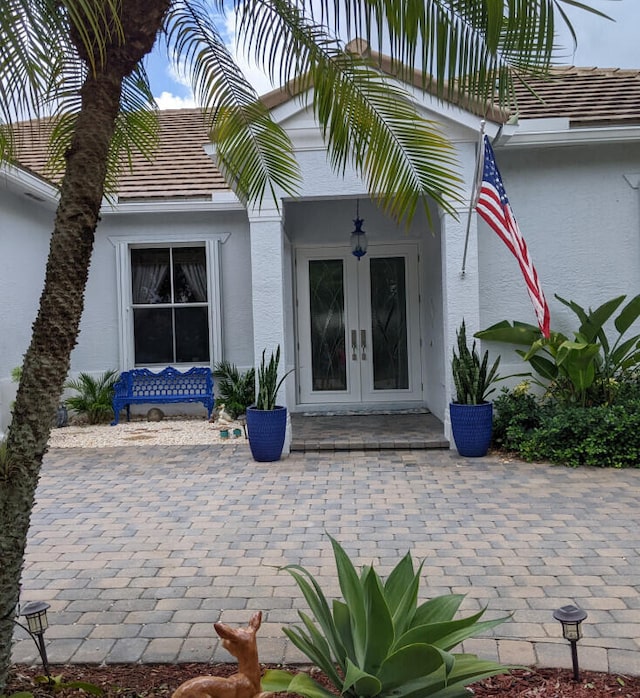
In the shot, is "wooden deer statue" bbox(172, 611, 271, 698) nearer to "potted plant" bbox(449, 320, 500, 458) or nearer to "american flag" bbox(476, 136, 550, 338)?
"american flag" bbox(476, 136, 550, 338)

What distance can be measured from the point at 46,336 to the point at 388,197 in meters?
2.29

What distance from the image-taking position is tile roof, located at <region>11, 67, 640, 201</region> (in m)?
8.02

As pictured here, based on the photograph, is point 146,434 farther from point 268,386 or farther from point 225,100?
point 225,100

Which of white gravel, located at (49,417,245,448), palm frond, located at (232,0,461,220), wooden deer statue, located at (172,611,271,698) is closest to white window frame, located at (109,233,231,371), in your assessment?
white gravel, located at (49,417,245,448)

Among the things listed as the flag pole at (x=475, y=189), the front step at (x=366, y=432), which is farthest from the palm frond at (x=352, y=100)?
the front step at (x=366, y=432)

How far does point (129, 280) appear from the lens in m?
9.88

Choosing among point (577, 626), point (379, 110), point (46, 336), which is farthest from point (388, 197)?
point (577, 626)

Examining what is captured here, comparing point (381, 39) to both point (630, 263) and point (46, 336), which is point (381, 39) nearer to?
point (46, 336)

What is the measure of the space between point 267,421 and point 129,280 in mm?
4347

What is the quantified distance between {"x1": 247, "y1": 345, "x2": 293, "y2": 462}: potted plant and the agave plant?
439cm

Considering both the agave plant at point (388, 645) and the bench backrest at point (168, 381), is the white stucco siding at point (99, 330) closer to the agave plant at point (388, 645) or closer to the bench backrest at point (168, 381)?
the bench backrest at point (168, 381)

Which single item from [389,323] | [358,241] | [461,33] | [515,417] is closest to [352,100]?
[461,33]

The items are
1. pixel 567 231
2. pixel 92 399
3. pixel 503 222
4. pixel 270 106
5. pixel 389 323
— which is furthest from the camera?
pixel 389 323

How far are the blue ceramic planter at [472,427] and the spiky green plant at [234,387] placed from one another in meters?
3.40
